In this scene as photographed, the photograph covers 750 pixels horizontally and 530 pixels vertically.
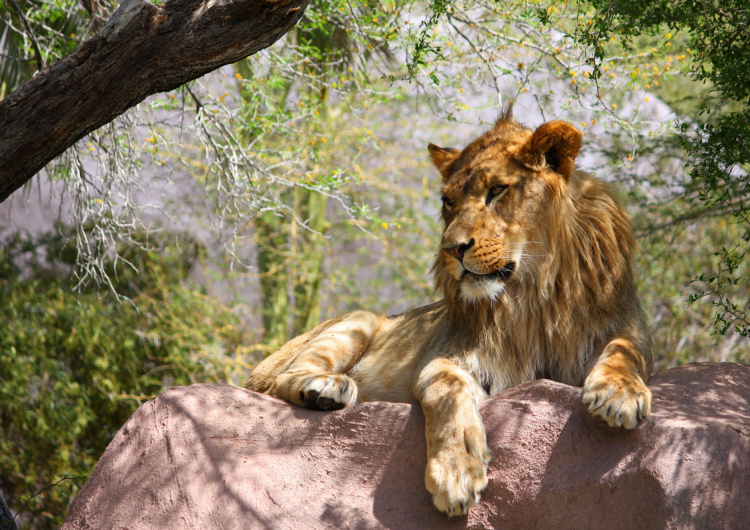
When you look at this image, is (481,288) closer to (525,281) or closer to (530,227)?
(525,281)

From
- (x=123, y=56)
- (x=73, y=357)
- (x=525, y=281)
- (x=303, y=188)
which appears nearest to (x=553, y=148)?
(x=525, y=281)

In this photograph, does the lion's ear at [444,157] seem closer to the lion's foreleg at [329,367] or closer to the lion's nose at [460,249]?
the lion's nose at [460,249]

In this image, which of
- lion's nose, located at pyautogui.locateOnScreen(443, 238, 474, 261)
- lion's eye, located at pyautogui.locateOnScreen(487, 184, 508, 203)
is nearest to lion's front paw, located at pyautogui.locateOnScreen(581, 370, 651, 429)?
lion's nose, located at pyautogui.locateOnScreen(443, 238, 474, 261)

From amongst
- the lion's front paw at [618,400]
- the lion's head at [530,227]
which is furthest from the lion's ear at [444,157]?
the lion's front paw at [618,400]

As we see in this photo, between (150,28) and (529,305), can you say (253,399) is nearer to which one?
(529,305)

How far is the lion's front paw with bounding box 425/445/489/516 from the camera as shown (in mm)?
2732

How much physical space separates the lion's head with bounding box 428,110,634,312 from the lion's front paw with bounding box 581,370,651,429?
0.71m

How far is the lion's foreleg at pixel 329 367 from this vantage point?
3.47 metres

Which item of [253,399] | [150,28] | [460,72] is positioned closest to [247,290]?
[460,72]

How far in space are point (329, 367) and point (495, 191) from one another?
148 cm

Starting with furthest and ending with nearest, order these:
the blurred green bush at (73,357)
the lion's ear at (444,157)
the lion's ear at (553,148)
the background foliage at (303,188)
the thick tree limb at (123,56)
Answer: the blurred green bush at (73,357)
the background foliage at (303,188)
the lion's ear at (444,157)
the lion's ear at (553,148)
the thick tree limb at (123,56)

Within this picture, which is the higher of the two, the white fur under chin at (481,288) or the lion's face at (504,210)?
the lion's face at (504,210)

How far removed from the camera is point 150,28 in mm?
2891

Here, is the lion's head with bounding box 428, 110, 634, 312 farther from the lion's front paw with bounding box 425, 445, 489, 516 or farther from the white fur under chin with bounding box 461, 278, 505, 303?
the lion's front paw with bounding box 425, 445, 489, 516
